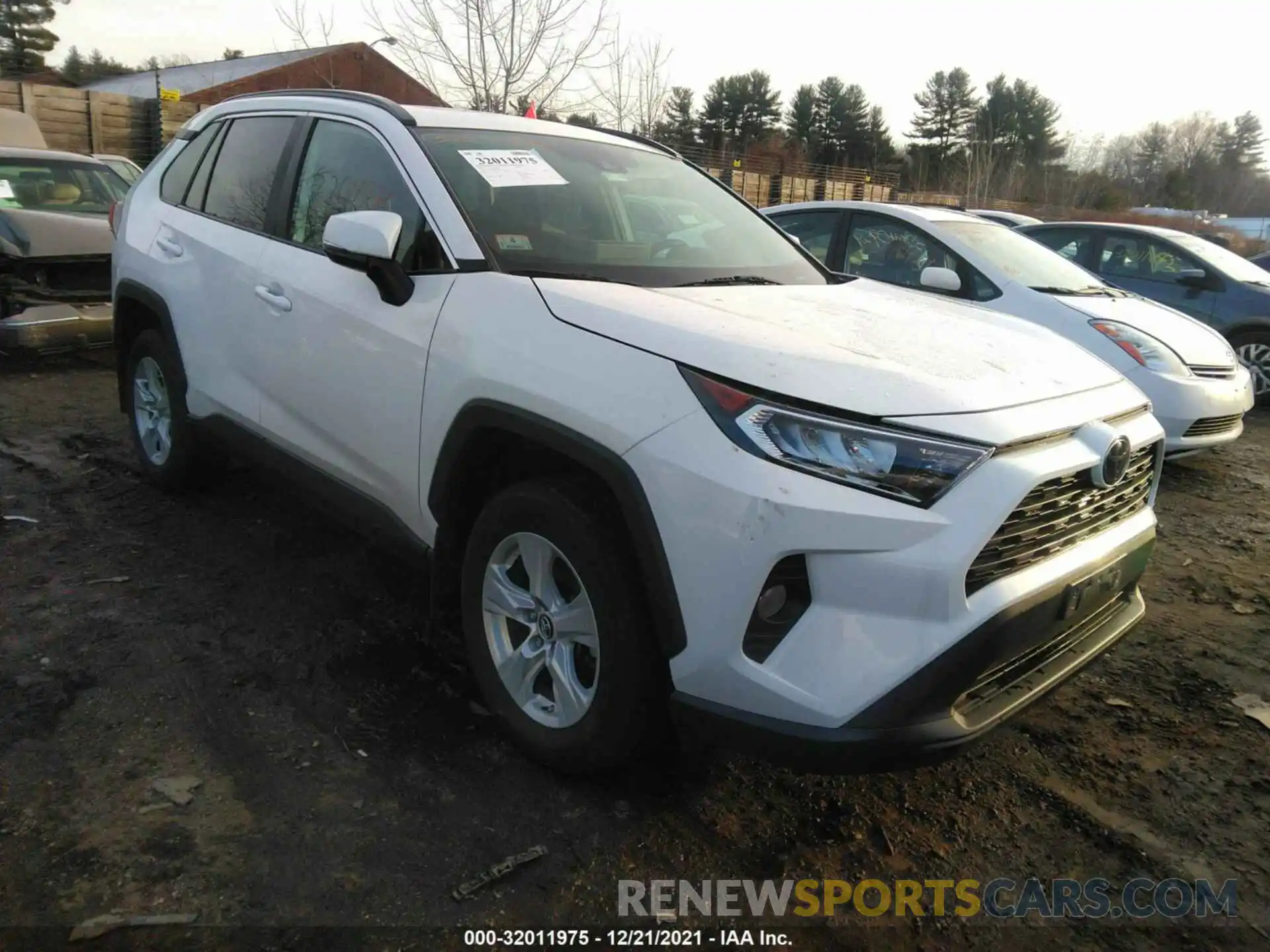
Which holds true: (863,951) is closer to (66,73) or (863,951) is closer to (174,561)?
(174,561)

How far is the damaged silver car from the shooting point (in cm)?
651

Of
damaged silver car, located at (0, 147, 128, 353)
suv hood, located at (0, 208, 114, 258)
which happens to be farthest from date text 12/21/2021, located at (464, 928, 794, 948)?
suv hood, located at (0, 208, 114, 258)

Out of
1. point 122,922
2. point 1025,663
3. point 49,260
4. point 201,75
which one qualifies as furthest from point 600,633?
point 201,75

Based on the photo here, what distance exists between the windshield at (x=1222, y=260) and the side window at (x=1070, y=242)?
0.71m

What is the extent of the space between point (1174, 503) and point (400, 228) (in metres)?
4.75

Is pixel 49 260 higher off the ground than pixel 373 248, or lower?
lower

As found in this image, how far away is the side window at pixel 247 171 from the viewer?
143 inches

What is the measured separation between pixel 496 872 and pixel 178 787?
91 centimetres

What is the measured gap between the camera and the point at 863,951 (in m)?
2.02

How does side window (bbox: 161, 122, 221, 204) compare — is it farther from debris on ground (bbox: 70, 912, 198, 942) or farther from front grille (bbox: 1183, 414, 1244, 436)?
front grille (bbox: 1183, 414, 1244, 436)

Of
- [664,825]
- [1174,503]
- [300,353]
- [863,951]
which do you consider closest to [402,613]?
Answer: [300,353]

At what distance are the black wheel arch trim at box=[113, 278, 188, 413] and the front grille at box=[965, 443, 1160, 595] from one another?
340 centimetres

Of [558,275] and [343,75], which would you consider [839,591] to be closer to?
[558,275]

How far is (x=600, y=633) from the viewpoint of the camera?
2.21 m
